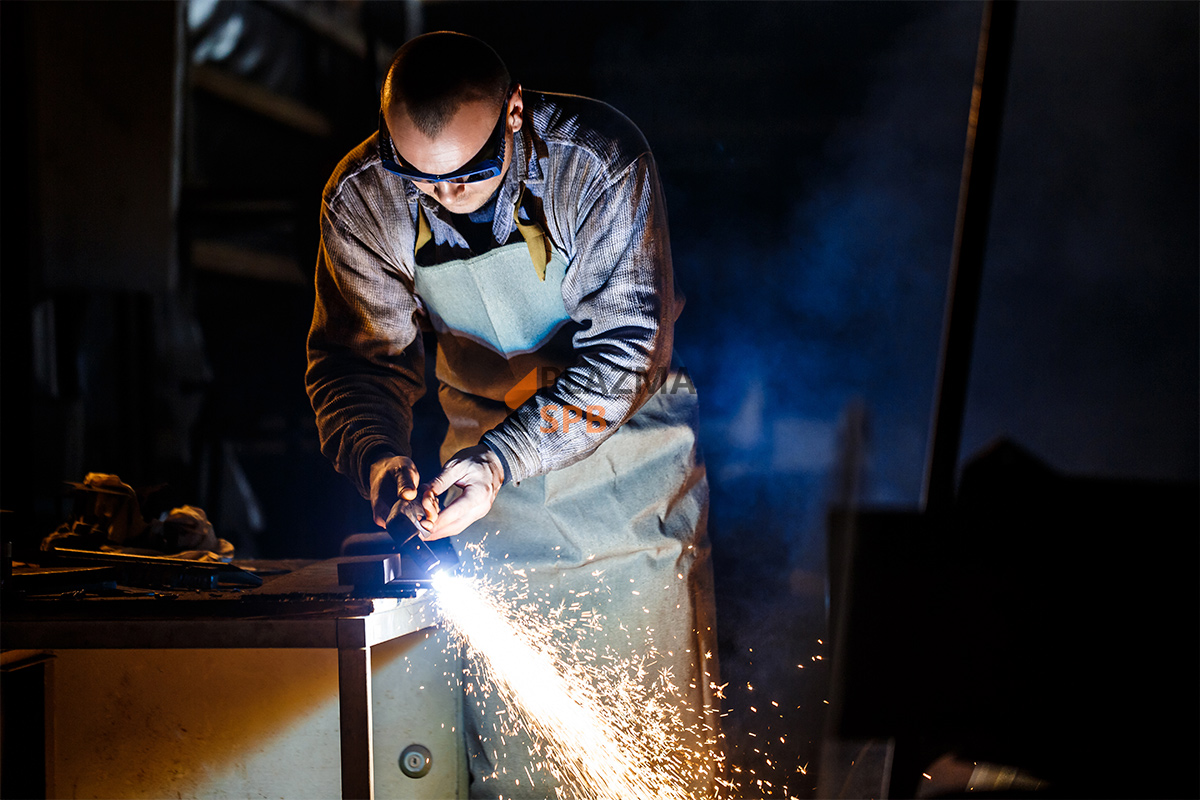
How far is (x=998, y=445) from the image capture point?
100 centimetres

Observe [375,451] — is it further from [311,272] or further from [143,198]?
[143,198]

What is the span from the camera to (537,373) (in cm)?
162

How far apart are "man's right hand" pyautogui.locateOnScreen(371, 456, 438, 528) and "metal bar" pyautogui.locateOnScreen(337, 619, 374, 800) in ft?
1.02

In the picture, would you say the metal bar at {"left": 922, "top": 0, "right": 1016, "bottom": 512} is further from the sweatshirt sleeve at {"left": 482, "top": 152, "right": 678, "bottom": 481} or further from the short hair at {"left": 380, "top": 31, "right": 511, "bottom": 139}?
the short hair at {"left": 380, "top": 31, "right": 511, "bottom": 139}

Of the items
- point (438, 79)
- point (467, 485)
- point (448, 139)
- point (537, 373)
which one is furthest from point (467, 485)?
point (438, 79)

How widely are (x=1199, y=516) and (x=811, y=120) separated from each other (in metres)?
1.41

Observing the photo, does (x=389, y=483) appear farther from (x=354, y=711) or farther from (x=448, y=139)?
(x=448, y=139)

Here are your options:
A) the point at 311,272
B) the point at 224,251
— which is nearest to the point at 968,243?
the point at 311,272

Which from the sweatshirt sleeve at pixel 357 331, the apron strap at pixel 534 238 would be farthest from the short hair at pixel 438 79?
the sweatshirt sleeve at pixel 357 331

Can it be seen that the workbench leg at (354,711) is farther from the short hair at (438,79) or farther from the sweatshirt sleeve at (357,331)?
the short hair at (438,79)

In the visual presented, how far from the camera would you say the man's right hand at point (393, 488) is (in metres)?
1.34

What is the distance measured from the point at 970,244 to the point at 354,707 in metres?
1.61

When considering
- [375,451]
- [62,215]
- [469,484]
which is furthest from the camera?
[62,215]

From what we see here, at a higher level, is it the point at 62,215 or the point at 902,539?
the point at 62,215
